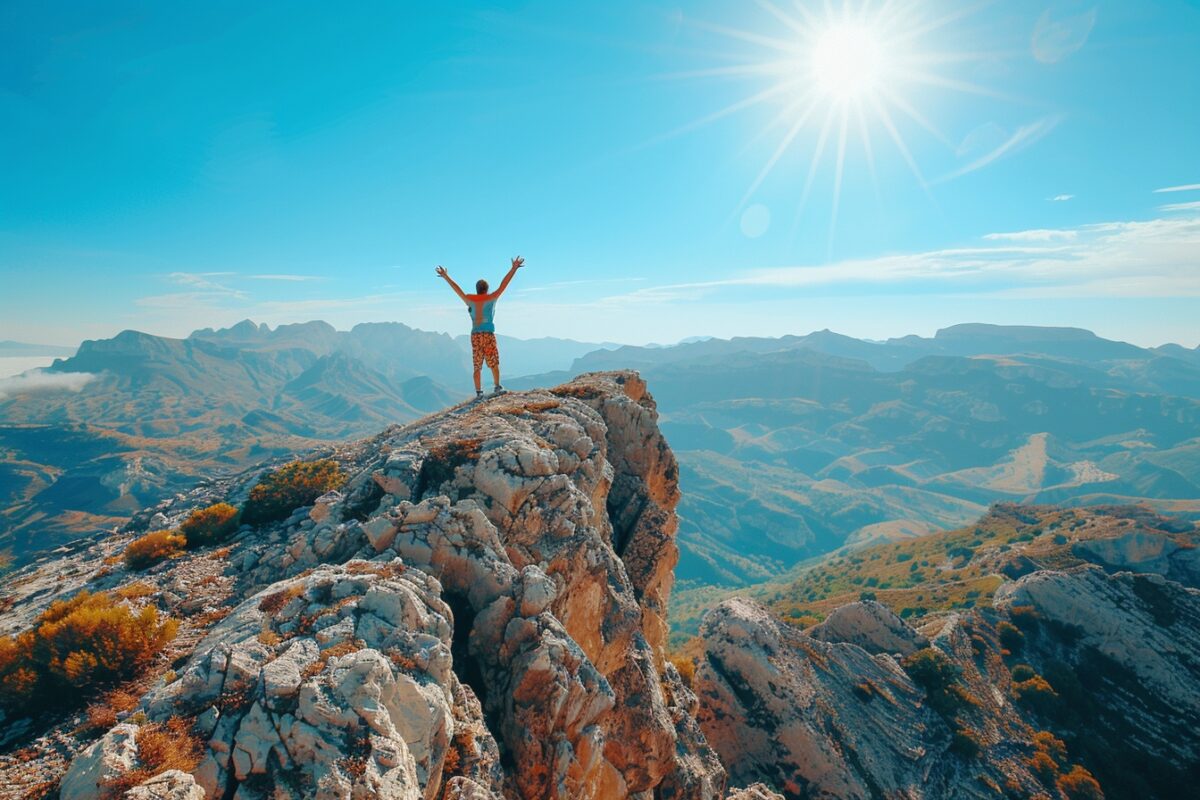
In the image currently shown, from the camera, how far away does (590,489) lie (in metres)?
22.6

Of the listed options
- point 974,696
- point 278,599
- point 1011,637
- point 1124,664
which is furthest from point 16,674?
point 1124,664

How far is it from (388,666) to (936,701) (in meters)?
55.6

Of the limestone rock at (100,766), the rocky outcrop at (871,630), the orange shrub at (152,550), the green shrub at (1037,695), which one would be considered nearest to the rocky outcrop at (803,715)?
the rocky outcrop at (871,630)

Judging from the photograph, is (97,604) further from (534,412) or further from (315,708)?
(534,412)

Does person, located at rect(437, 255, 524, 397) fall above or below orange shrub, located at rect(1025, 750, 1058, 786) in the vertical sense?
above

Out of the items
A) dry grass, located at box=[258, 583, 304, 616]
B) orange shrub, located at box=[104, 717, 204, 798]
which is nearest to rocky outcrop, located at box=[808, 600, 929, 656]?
dry grass, located at box=[258, 583, 304, 616]

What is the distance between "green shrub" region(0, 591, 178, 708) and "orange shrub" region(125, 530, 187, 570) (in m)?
7.59

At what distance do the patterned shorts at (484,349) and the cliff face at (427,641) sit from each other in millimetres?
3092

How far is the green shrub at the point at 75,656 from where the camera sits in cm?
1066

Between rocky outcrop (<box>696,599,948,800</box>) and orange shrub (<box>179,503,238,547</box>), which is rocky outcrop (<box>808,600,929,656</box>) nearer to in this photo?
rocky outcrop (<box>696,599,948,800</box>)

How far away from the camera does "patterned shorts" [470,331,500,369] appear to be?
26.6m

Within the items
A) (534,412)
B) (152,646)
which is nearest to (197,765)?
(152,646)

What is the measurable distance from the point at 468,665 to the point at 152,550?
14.6 meters

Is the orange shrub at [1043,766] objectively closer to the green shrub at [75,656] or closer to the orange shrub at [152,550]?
the green shrub at [75,656]
